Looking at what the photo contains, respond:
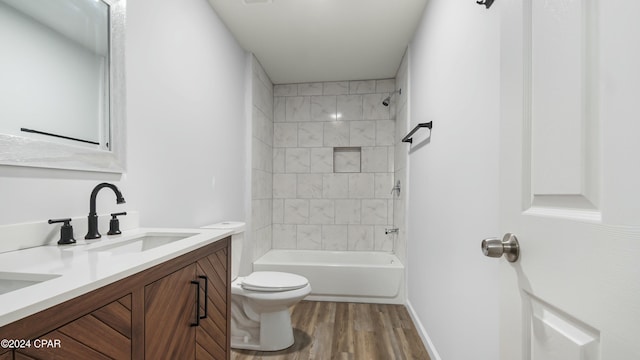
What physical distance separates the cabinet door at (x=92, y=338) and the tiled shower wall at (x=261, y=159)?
2314 millimetres

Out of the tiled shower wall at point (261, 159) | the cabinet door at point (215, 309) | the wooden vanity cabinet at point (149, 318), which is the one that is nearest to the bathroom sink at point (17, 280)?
the wooden vanity cabinet at point (149, 318)

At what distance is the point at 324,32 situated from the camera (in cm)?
261

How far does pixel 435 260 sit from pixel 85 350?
70.7 inches

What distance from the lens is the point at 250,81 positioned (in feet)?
9.87

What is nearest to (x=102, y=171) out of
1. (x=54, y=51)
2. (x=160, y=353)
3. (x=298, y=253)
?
(x=54, y=51)

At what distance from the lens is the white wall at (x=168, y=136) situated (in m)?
1.07

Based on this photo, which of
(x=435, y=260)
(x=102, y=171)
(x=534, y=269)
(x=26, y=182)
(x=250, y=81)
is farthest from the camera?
(x=250, y=81)

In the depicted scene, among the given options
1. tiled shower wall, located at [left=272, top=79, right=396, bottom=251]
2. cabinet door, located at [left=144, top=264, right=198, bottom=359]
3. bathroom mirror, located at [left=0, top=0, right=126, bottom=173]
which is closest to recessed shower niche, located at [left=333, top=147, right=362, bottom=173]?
tiled shower wall, located at [left=272, top=79, right=396, bottom=251]

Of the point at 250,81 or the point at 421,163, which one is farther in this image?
the point at 250,81

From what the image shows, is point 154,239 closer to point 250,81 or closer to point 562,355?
point 562,355

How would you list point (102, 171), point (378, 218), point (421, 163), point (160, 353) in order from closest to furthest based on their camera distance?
point (160, 353)
point (102, 171)
point (421, 163)
point (378, 218)

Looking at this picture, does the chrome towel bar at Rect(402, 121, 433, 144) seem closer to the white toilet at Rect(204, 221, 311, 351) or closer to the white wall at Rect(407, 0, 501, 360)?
the white wall at Rect(407, 0, 501, 360)

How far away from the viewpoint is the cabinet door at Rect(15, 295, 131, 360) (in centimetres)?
53

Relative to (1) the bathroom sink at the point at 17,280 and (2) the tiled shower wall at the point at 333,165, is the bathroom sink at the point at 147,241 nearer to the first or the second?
(1) the bathroom sink at the point at 17,280
